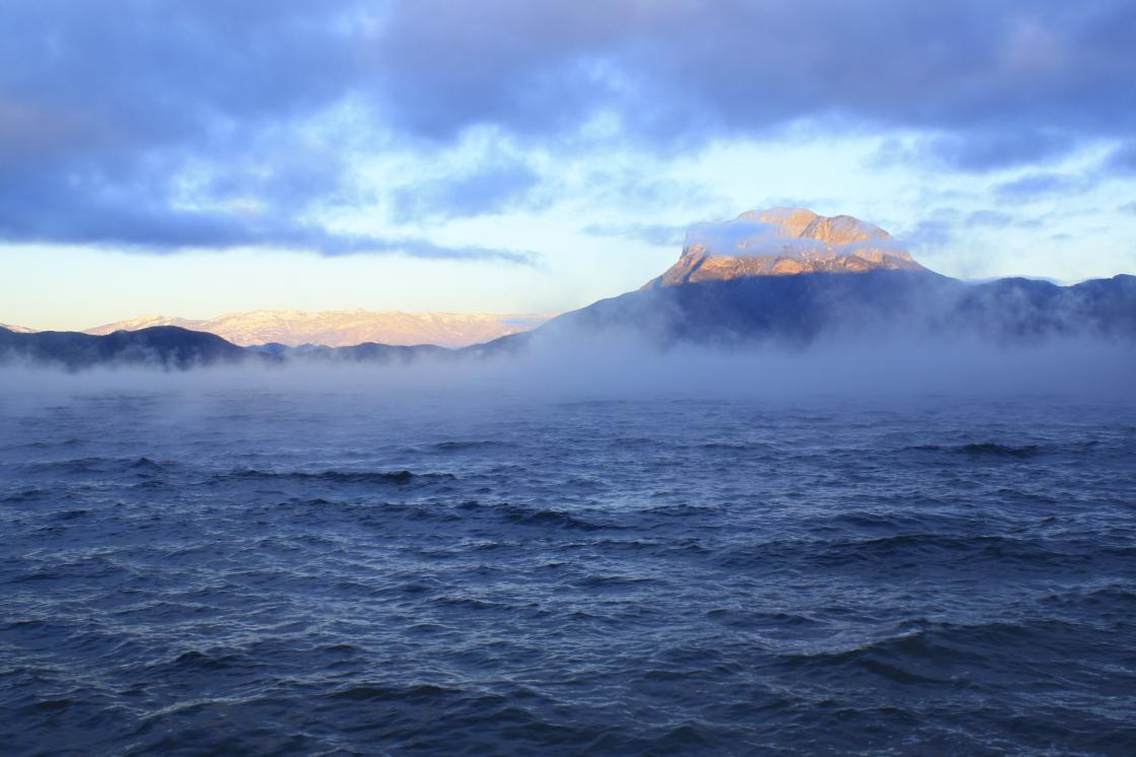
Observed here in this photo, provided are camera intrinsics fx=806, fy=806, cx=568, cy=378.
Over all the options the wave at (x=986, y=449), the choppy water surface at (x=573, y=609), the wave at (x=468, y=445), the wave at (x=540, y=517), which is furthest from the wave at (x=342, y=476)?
the wave at (x=986, y=449)

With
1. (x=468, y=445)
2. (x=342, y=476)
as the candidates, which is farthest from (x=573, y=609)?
(x=468, y=445)

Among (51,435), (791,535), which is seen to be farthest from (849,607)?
(51,435)

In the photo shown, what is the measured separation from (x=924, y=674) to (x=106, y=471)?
5751cm

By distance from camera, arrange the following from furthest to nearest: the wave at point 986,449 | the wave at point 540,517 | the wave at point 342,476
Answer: the wave at point 986,449
the wave at point 342,476
the wave at point 540,517

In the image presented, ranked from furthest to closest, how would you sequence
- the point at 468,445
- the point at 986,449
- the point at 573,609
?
the point at 468,445 < the point at 986,449 < the point at 573,609

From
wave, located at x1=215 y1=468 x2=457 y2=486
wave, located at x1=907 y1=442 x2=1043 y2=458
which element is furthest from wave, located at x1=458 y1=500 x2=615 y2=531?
wave, located at x1=907 y1=442 x2=1043 y2=458

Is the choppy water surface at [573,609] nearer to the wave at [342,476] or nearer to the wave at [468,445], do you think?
the wave at [342,476]

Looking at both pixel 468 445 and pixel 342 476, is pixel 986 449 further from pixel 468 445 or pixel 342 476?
pixel 342 476

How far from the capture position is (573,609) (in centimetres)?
2605

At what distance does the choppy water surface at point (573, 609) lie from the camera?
18469mm

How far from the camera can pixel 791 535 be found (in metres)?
35.8

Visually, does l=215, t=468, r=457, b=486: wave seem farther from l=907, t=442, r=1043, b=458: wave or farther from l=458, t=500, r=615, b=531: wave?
l=907, t=442, r=1043, b=458: wave

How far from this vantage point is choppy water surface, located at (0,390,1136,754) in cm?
1847

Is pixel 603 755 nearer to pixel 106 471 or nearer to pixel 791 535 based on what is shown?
pixel 791 535
